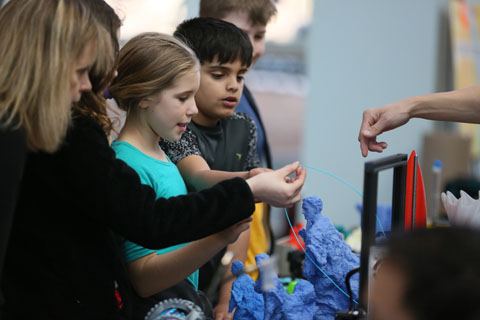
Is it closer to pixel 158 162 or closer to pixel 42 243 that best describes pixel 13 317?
pixel 42 243

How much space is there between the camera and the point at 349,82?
4203 mm

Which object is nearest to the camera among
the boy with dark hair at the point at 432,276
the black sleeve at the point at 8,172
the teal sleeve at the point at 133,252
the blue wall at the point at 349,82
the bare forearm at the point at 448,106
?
the boy with dark hair at the point at 432,276

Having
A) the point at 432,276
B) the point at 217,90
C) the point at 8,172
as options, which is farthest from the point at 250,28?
the point at 432,276

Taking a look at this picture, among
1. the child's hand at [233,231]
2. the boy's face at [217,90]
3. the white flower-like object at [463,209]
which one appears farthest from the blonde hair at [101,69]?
the white flower-like object at [463,209]

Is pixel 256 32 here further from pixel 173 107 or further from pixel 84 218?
pixel 84 218

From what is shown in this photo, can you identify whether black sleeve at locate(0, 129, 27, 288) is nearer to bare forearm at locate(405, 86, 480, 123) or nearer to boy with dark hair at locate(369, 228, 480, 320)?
boy with dark hair at locate(369, 228, 480, 320)

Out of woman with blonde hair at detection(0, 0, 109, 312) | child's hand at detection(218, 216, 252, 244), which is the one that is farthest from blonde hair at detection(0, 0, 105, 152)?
child's hand at detection(218, 216, 252, 244)

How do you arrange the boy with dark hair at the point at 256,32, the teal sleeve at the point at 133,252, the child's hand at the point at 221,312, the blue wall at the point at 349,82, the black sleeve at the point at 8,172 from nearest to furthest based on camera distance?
1. the black sleeve at the point at 8,172
2. the teal sleeve at the point at 133,252
3. the child's hand at the point at 221,312
4. the boy with dark hair at the point at 256,32
5. the blue wall at the point at 349,82

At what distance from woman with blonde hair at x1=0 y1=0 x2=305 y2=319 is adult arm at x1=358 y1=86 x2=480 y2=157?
40 cm

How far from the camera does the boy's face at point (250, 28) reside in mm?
1762

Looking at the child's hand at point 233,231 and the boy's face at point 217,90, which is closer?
the child's hand at point 233,231

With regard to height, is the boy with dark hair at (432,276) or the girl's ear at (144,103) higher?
the girl's ear at (144,103)

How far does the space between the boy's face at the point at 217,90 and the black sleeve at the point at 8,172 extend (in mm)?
574

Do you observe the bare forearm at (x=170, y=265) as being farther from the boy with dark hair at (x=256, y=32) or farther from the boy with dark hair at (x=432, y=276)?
the boy with dark hair at (x=256, y=32)
